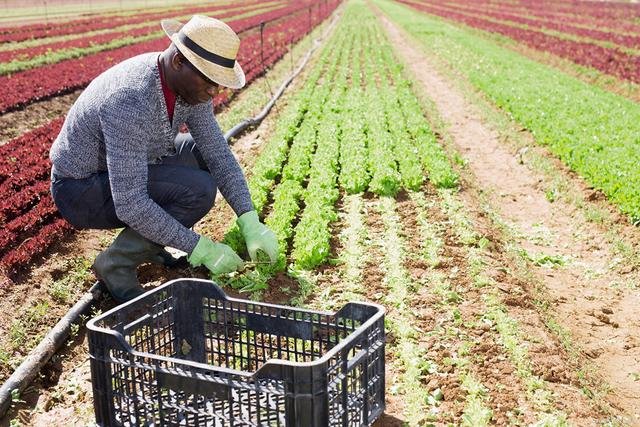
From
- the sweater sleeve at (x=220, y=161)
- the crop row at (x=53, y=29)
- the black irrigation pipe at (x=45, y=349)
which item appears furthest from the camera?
the crop row at (x=53, y=29)

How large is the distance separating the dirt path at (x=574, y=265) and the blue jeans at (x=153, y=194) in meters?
3.11

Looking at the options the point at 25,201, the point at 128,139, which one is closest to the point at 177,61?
the point at 128,139

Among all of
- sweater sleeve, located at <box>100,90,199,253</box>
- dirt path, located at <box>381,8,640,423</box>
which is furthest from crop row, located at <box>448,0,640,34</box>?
sweater sleeve, located at <box>100,90,199,253</box>

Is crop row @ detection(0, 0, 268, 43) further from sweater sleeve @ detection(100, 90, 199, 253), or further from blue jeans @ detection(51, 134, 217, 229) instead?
sweater sleeve @ detection(100, 90, 199, 253)

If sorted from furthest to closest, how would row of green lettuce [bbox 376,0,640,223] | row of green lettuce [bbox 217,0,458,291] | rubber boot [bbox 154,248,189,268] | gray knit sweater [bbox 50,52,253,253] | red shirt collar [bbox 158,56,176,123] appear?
row of green lettuce [bbox 376,0,640,223]
row of green lettuce [bbox 217,0,458,291]
rubber boot [bbox 154,248,189,268]
red shirt collar [bbox 158,56,176,123]
gray knit sweater [bbox 50,52,253,253]

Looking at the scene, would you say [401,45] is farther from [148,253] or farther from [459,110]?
[148,253]

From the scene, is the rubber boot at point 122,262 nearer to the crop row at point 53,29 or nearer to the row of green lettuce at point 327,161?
the row of green lettuce at point 327,161

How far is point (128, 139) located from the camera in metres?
4.39

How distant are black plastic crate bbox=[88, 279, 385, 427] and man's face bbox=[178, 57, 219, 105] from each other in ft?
4.14

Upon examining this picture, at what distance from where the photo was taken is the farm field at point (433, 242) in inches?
167

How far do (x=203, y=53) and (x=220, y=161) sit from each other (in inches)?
53.7

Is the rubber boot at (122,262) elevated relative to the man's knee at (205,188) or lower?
lower

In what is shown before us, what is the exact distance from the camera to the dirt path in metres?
4.89

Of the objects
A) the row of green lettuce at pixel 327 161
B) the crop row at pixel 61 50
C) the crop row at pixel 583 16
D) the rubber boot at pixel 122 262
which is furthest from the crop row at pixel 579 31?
the rubber boot at pixel 122 262
